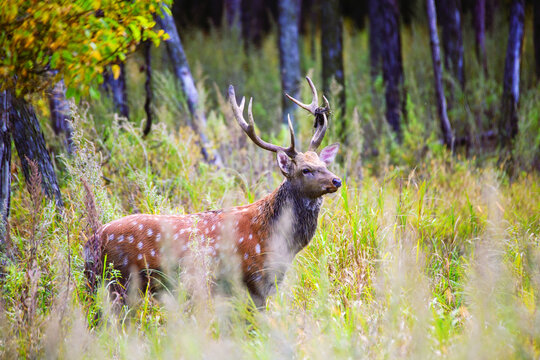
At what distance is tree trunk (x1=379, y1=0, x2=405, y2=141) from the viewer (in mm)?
8672

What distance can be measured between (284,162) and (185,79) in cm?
307

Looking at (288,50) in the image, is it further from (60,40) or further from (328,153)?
(60,40)

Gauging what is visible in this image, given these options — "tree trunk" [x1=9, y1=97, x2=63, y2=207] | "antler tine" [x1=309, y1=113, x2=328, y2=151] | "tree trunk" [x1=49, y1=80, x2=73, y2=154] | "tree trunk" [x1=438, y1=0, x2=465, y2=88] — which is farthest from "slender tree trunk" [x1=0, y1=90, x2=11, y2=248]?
"tree trunk" [x1=438, y1=0, x2=465, y2=88]

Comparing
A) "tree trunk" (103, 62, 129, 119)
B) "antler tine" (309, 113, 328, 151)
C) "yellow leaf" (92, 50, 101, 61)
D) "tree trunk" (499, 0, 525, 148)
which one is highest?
"yellow leaf" (92, 50, 101, 61)

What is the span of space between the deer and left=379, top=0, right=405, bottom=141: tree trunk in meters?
4.79

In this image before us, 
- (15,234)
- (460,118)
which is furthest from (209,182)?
(460,118)

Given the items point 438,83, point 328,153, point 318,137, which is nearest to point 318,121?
point 318,137

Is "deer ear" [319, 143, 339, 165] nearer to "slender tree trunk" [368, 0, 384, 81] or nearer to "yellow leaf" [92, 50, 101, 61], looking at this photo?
"yellow leaf" [92, 50, 101, 61]

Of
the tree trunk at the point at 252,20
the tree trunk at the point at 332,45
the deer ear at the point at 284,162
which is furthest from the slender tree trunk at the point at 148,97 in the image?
the tree trunk at the point at 252,20

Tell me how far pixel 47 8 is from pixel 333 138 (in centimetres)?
385

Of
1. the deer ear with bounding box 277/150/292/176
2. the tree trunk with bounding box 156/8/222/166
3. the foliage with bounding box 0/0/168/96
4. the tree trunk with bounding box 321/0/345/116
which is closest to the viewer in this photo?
the foliage with bounding box 0/0/168/96

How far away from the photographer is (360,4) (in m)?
19.0

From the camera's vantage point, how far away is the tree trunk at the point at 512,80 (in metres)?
7.19

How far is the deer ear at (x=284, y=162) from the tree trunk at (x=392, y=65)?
4802 millimetres
